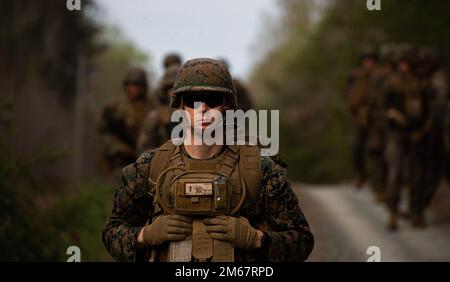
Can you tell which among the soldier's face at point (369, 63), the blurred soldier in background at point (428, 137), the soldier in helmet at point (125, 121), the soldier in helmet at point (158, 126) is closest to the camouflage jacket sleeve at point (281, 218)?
the soldier in helmet at point (158, 126)

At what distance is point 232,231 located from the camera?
477 cm

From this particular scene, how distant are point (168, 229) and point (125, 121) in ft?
25.5

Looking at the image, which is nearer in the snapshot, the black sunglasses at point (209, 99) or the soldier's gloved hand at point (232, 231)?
the soldier's gloved hand at point (232, 231)

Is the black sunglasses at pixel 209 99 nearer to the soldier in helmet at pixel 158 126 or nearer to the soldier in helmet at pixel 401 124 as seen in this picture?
the soldier in helmet at pixel 158 126

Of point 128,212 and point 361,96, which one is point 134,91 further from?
point 128,212

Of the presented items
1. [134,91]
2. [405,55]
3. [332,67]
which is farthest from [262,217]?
[332,67]

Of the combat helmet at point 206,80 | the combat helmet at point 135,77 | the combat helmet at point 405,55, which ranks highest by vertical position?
the combat helmet at point 405,55

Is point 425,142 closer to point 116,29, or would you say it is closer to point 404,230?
point 404,230

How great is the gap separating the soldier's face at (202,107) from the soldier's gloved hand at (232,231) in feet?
1.49

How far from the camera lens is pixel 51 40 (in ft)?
98.8

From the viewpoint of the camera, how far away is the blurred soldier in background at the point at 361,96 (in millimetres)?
17234

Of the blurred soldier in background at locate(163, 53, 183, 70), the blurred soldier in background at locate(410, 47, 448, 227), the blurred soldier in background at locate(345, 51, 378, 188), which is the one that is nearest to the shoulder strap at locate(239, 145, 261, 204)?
the blurred soldier in background at locate(163, 53, 183, 70)

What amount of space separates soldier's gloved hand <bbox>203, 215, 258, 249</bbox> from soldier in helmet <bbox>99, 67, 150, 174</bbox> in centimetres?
753

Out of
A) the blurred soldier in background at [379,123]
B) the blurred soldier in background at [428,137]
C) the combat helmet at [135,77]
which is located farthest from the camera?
the blurred soldier in background at [379,123]
